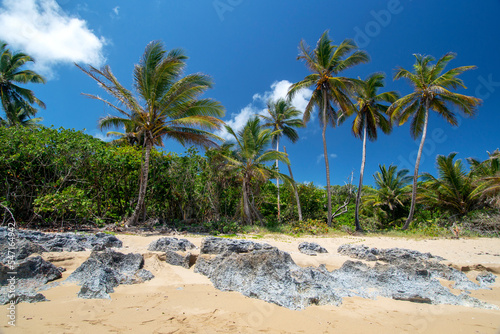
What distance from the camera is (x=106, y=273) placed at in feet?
11.2

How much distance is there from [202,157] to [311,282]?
33.1ft

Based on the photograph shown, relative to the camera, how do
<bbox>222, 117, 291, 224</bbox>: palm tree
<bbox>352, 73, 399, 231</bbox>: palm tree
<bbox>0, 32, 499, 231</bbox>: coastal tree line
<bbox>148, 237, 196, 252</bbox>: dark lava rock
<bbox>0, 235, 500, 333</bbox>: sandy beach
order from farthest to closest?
<bbox>352, 73, 399, 231</bbox>: palm tree → <bbox>222, 117, 291, 224</bbox>: palm tree → <bbox>0, 32, 499, 231</bbox>: coastal tree line → <bbox>148, 237, 196, 252</bbox>: dark lava rock → <bbox>0, 235, 500, 333</bbox>: sandy beach

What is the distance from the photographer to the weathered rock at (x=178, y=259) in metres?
4.48

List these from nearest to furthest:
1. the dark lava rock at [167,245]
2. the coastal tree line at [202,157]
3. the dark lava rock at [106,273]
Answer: the dark lava rock at [106,273] → the dark lava rock at [167,245] → the coastal tree line at [202,157]

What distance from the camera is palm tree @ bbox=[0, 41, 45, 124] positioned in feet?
51.7

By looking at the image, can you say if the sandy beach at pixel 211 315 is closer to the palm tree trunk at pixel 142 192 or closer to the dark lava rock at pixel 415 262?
the dark lava rock at pixel 415 262

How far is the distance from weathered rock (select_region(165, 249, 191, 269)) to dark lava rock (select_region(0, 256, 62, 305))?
5.43 ft

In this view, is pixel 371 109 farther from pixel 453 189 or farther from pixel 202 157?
pixel 202 157

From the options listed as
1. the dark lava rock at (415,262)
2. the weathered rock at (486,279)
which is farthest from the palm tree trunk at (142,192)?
the weathered rock at (486,279)

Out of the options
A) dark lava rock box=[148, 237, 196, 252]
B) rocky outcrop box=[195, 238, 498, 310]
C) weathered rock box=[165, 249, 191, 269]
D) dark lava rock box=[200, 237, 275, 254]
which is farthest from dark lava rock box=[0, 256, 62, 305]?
dark lava rock box=[200, 237, 275, 254]

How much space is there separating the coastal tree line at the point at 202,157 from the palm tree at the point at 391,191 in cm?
8

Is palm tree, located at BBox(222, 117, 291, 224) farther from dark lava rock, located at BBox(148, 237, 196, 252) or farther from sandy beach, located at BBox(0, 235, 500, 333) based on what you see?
sandy beach, located at BBox(0, 235, 500, 333)

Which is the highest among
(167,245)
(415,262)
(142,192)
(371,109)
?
(371,109)

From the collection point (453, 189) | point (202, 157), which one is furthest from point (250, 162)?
point (453, 189)
